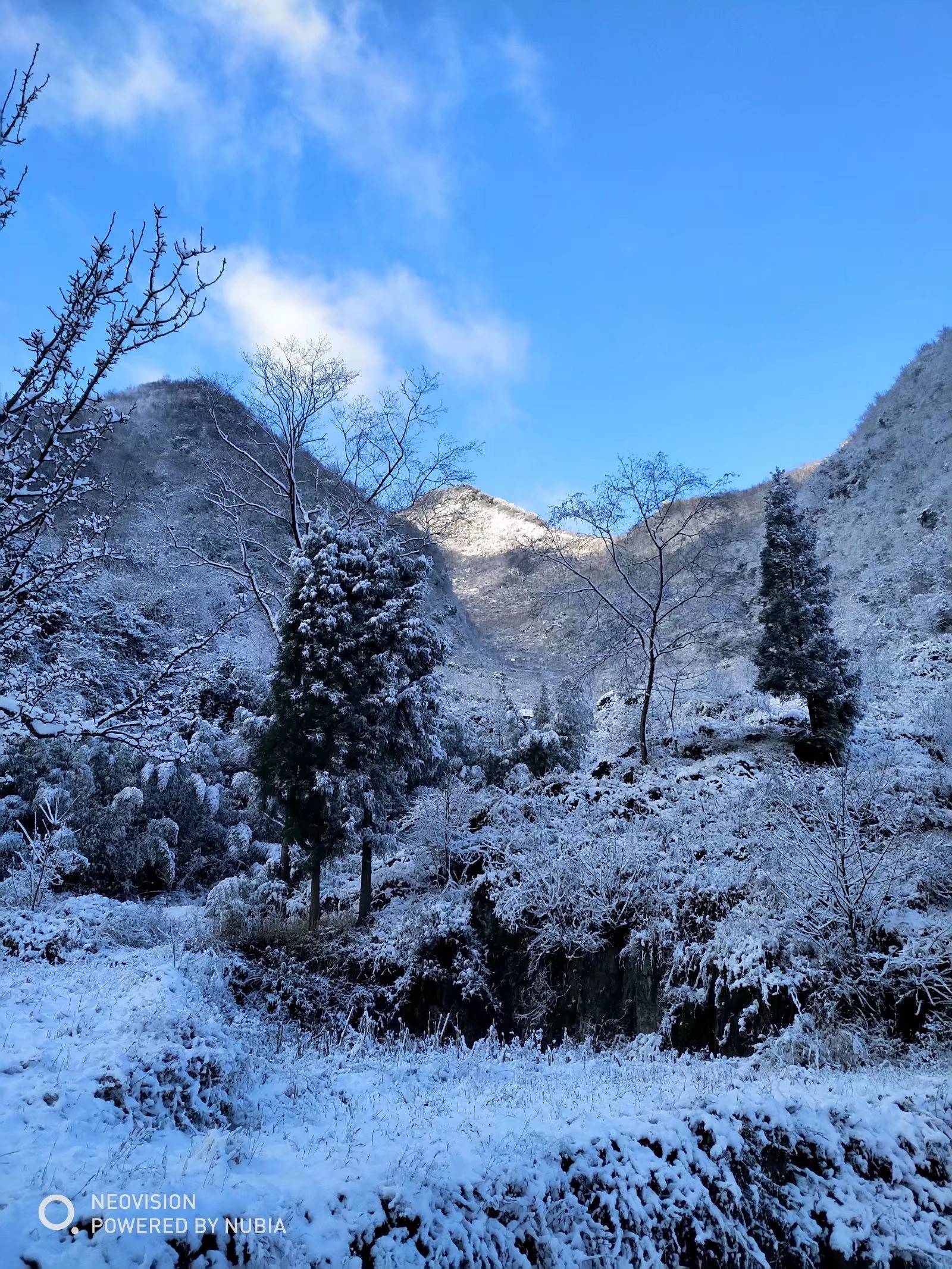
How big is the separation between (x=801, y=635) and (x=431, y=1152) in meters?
15.4

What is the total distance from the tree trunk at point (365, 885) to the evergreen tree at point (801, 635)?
10427 millimetres

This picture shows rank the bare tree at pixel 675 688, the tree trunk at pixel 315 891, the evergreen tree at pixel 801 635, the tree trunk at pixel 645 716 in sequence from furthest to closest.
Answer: the bare tree at pixel 675 688, the tree trunk at pixel 645 716, the evergreen tree at pixel 801 635, the tree trunk at pixel 315 891

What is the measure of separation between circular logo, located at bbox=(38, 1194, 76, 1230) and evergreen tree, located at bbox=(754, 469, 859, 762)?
53.2 ft

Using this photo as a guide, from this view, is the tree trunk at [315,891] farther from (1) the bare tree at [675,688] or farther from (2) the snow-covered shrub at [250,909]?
(1) the bare tree at [675,688]

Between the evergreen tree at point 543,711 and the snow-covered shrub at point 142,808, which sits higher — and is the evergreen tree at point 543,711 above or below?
above

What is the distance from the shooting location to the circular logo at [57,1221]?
10.9 feet

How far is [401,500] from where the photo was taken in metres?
21.2

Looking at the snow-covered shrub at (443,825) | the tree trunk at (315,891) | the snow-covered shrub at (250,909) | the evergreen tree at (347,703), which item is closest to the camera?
the snow-covered shrub at (250,909)

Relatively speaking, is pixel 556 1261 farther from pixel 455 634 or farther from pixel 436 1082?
pixel 455 634

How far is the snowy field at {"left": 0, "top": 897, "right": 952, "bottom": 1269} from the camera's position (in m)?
3.78

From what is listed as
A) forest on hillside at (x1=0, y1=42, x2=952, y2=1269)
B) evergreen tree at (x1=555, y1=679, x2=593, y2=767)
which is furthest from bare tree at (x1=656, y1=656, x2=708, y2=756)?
evergreen tree at (x1=555, y1=679, x2=593, y2=767)

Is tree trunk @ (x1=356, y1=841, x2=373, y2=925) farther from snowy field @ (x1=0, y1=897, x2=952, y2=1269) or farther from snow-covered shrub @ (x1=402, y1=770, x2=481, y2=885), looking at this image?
snowy field @ (x1=0, y1=897, x2=952, y2=1269)

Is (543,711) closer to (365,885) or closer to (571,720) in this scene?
(571,720)

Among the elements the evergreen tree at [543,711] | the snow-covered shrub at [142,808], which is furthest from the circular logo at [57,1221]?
the evergreen tree at [543,711]
